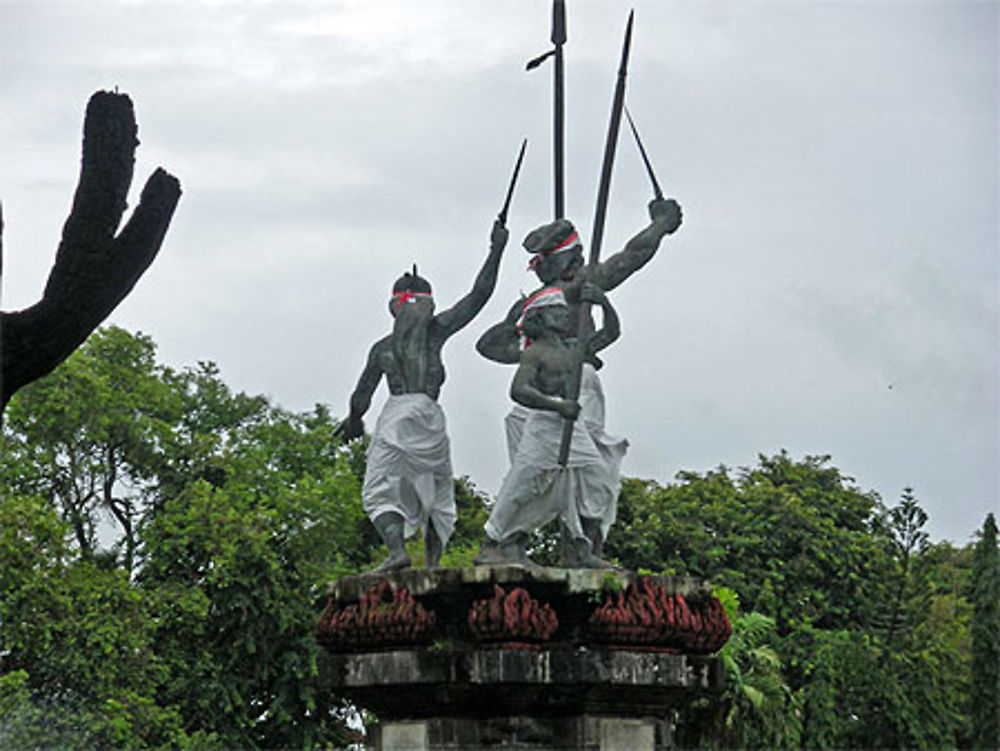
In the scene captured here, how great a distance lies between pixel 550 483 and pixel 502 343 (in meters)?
1.63

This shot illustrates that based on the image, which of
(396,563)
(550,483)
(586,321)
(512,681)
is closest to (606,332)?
(586,321)

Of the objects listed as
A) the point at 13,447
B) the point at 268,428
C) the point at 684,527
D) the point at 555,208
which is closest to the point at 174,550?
the point at 13,447

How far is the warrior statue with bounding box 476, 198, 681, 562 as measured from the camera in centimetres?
1460

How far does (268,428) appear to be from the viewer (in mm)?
39719

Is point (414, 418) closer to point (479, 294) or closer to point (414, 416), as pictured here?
point (414, 416)

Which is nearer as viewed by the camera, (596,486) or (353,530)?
(596,486)

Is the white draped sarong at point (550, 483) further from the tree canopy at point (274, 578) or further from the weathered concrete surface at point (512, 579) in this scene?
the tree canopy at point (274, 578)

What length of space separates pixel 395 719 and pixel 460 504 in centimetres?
2519

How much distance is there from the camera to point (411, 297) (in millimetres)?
15469

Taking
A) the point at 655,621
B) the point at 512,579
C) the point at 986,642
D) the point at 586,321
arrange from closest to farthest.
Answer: the point at 512,579 < the point at 655,621 < the point at 586,321 < the point at 986,642

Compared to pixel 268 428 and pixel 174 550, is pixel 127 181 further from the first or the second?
pixel 268 428

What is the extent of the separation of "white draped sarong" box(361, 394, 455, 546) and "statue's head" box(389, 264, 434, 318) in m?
0.73

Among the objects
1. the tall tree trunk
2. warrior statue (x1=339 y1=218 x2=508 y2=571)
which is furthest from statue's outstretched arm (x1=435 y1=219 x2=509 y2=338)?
the tall tree trunk

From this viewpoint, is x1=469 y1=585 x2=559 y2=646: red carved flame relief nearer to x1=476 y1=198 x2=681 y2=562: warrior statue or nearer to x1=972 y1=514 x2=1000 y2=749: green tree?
x1=476 y1=198 x2=681 y2=562: warrior statue
